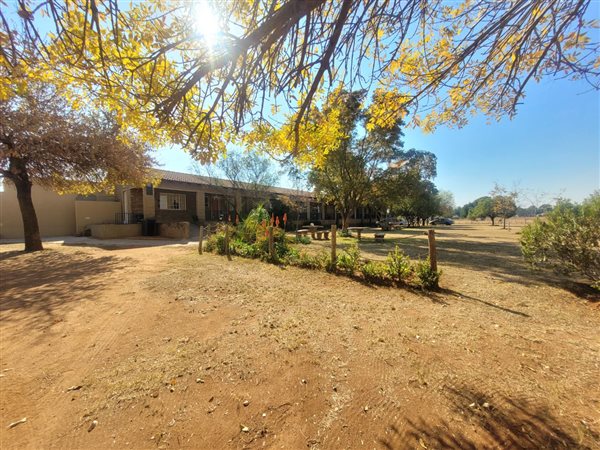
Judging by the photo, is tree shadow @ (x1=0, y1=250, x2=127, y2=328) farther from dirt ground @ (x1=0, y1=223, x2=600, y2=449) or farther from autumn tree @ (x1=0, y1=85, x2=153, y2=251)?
autumn tree @ (x1=0, y1=85, x2=153, y2=251)

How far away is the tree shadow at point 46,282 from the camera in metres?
4.51

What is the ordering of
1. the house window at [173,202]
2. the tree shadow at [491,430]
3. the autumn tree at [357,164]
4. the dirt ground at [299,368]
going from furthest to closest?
the house window at [173,202] < the autumn tree at [357,164] < the dirt ground at [299,368] < the tree shadow at [491,430]

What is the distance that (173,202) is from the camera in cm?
2191

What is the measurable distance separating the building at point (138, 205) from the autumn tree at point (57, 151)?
5584 mm

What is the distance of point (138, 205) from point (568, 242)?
23.6 metres

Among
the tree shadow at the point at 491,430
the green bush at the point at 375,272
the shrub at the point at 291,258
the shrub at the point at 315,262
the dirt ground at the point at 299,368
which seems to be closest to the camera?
the tree shadow at the point at 491,430

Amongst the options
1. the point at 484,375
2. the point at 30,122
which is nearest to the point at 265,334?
the point at 484,375

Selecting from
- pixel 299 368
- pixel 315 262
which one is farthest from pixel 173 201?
pixel 299 368

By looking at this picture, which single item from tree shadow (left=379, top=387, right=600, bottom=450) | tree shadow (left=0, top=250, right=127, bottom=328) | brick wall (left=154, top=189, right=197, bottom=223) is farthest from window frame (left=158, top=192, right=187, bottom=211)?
tree shadow (left=379, top=387, right=600, bottom=450)

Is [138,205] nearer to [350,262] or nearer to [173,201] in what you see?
[173,201]

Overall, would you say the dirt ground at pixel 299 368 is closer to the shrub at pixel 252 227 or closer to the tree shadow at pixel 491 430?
the tree shadow at pixel 491 430

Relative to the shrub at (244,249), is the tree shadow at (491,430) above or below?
below

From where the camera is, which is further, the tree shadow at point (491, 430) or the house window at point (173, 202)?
the house window at point (173, 202)

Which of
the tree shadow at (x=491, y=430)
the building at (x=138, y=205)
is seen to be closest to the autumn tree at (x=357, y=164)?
the building at (x=138, y=205)
